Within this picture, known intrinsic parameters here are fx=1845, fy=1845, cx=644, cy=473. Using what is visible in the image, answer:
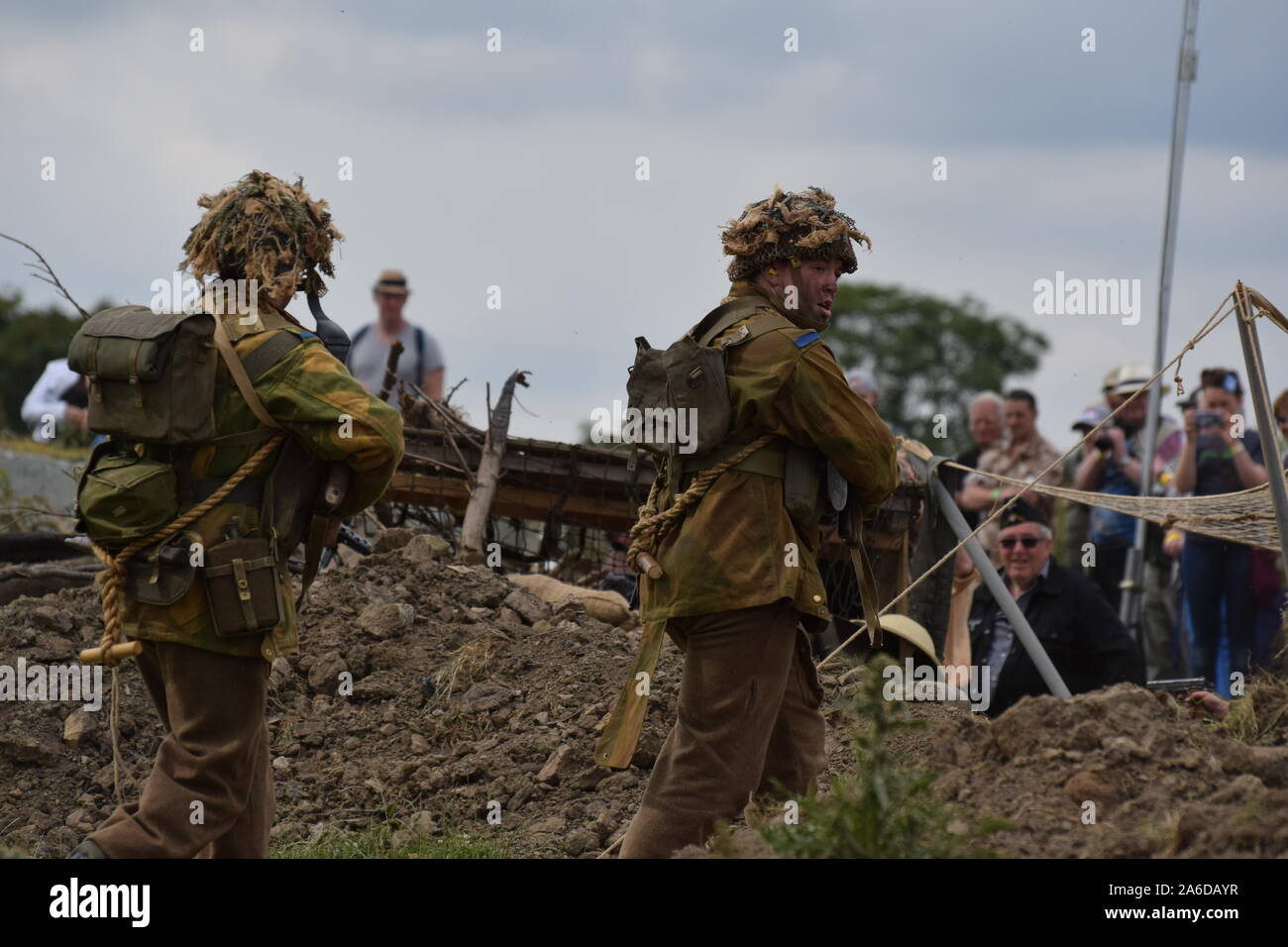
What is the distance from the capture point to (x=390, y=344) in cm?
1027

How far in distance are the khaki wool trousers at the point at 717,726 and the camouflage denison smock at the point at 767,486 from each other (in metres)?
0.08

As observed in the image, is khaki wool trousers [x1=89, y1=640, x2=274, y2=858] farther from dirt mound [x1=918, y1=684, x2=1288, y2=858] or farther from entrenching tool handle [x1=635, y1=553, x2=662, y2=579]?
dirt mound [x1=918, y1=684, x2=1288, y2=858]

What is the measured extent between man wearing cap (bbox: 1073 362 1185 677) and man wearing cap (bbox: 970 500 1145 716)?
148 centimetres

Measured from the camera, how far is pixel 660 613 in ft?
18.6

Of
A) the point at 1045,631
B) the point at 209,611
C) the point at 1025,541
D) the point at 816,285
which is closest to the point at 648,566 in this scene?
the point at 816,285

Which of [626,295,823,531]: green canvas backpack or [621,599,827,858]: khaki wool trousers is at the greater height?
[626,295,823,531]: green canvas backpack

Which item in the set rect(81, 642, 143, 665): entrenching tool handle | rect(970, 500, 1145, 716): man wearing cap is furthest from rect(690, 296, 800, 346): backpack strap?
rect(970, 500, 1145, 716): man wearing cap

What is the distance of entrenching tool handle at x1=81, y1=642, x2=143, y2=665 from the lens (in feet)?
17.1

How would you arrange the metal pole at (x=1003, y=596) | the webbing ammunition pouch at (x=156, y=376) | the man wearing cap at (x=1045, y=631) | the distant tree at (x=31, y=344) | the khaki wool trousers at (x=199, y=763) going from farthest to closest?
the distant tree at (x=31, y=344), the man wearing cap at (x=1045, y=631), the metal pole at (x=1003, y=596), the webbing ammunition pouch at (x=156, y=376), the khaki wool trousers at (x=199, y=763)

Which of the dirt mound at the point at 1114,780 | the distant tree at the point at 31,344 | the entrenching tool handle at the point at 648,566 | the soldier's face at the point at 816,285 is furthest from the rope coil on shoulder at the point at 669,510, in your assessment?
the distant tree at the point at 31,344

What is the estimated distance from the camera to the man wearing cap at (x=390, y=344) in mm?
10148

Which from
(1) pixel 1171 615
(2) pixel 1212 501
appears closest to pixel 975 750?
(2) pixel 1212 501

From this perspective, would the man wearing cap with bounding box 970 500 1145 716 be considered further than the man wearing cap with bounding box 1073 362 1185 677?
No

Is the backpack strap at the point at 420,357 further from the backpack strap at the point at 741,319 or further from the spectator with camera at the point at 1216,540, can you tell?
the backpack strap at the point at 741,319
